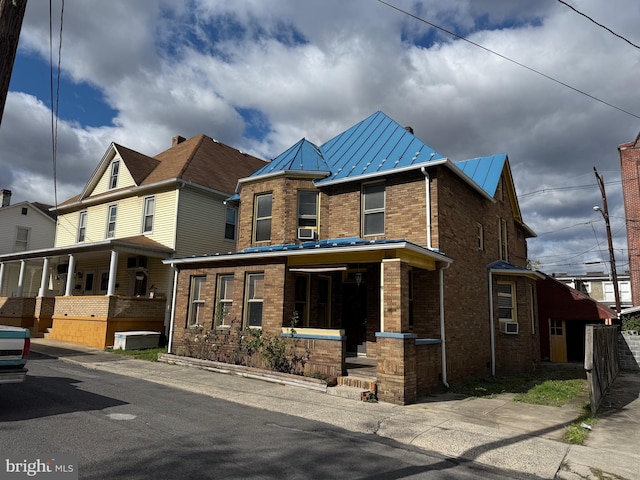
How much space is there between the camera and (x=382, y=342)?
31.2ft

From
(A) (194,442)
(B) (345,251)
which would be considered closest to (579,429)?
(B) (345,251)

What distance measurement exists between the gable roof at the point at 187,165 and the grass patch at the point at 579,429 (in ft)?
56.9

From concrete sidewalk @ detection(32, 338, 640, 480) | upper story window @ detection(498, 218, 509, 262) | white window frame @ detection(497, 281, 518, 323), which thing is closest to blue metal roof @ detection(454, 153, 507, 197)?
upper story window @ detection(498, 218, 509, 262)

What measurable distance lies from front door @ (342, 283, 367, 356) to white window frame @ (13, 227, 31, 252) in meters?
27.4

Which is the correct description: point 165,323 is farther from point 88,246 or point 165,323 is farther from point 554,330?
point 554,330

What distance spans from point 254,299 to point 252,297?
147mm

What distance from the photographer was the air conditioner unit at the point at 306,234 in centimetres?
1395

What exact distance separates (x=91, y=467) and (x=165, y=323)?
1454cm

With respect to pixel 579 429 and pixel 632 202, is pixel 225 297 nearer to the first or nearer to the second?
pixel 579 429

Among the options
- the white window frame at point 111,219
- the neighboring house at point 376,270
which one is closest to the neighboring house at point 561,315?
the neighboring house at point 376,270

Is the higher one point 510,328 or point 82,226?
point 82,226

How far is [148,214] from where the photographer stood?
21.2 meters

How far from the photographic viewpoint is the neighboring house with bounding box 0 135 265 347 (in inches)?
713

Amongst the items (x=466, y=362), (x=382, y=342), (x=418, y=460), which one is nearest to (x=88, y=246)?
(x=382, y=342)
